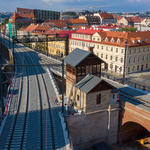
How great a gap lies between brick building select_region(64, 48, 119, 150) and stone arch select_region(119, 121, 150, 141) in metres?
1.39

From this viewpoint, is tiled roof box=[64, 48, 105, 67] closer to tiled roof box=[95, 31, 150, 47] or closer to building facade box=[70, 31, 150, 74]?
building facade box=[70, 31, 150, 74]

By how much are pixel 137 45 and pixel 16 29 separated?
107 metres

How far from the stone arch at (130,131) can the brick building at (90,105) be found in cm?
139

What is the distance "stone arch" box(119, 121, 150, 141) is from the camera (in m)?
29.4

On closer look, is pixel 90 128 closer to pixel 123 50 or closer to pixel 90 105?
pixel 90 105

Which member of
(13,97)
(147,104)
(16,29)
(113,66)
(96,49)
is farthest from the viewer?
(16,29)

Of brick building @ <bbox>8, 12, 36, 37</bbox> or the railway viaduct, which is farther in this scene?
brick building @ <bbox>8, 12, 36, 37</bbox>

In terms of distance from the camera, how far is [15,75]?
142 feet

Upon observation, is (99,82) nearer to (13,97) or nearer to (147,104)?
(147,104)

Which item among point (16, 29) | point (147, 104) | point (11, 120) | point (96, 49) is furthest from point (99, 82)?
point (16, 29)

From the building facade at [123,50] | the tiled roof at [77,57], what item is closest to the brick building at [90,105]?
the tiled roof at [77,57]

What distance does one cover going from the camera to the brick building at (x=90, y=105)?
25577mm

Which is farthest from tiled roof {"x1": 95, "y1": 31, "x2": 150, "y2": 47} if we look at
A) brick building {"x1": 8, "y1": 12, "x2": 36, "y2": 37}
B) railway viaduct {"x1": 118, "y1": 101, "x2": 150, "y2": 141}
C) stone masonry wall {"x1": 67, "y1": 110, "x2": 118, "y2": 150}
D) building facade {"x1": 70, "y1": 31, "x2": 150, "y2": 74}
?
brick building {"x1": 8, "y1": 12, "x2": 36, "y2": 37}

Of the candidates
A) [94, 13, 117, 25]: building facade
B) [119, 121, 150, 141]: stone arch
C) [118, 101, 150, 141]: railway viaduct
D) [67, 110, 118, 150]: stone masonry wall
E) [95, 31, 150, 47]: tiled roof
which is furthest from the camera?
[94, 13, 117, 25]: building facade
